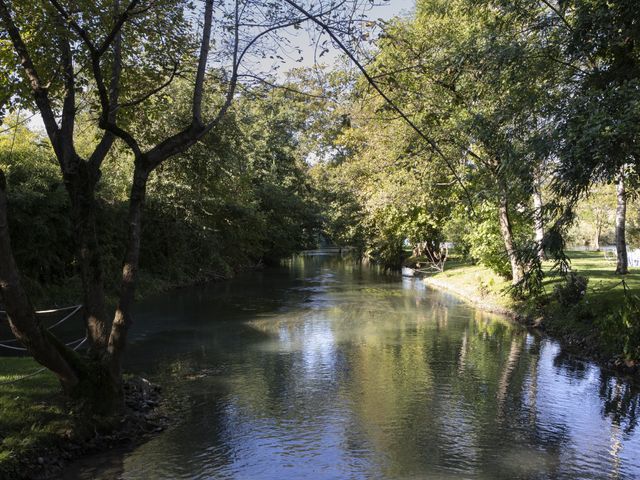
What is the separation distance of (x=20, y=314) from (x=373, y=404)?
6.48m

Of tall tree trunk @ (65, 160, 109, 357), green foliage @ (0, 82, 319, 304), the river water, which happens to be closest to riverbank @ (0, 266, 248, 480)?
the river water

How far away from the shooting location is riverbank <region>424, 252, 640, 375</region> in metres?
13.3

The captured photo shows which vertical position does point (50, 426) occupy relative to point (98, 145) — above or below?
below

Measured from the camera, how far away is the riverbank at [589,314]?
43.6ft

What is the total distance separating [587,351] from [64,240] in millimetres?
17951

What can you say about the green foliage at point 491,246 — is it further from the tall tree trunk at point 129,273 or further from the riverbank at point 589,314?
the tall tree trunk at point 129,273

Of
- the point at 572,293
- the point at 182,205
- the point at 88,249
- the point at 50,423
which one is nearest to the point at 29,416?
the point at 50,423

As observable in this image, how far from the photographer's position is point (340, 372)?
1335cm

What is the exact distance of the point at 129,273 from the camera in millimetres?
8789

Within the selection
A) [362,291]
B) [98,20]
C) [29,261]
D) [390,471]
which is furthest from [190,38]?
[362,291]

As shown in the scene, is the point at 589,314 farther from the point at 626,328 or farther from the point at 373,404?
the point at 373,404

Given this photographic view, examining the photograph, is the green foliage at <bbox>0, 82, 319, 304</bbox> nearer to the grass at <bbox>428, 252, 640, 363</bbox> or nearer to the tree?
the tree

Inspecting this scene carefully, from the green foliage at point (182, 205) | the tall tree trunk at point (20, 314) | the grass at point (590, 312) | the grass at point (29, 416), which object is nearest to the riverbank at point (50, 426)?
the grass at point (29, 416)

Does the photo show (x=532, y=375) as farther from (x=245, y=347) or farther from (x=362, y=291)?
(x=362, y=291)
